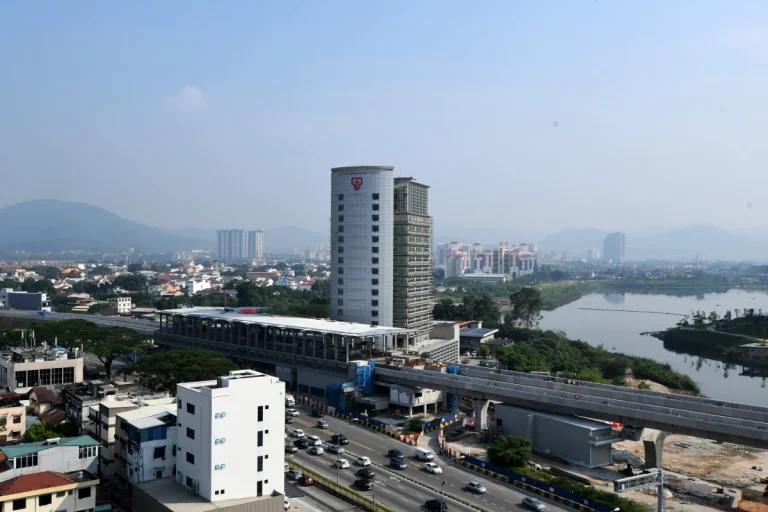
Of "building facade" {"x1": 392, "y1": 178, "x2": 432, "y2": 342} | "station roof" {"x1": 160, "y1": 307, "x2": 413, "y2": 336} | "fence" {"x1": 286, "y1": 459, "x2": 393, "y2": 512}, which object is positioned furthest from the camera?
"building facade" {"x1": 392, "y1": 178, "x2": 432, "y2": 342}

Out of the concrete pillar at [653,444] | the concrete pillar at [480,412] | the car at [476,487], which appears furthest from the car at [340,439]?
the concrete pillar at [653,444]

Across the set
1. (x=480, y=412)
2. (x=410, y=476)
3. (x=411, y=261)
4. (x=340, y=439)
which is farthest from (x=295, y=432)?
(x=411, y=261)

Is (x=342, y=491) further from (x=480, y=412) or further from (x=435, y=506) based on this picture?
(x=480, y=412)

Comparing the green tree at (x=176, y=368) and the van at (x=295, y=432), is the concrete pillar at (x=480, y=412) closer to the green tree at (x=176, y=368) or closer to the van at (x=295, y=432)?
the van at (x=295, y=432)

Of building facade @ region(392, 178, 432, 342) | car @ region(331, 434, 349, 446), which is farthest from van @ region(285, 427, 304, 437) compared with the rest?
building facade @ region(392, 178, 432, 342)

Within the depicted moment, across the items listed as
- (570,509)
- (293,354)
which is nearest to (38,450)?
(570,509)

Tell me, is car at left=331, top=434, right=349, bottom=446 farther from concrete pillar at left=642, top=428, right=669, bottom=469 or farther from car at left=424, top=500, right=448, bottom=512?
concrete pillar at left=642, top=428, right=669, bottom=469
